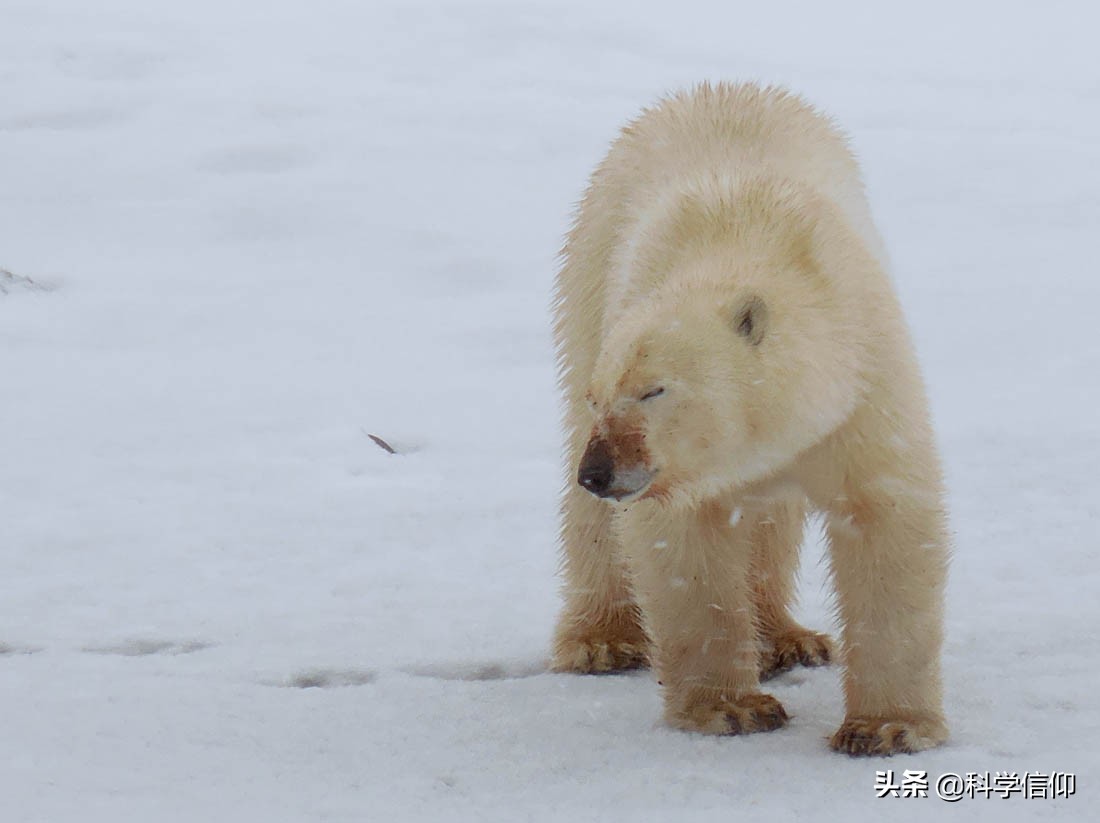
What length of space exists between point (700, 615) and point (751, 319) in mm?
839

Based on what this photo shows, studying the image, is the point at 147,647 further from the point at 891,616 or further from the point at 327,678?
the point at 891,616

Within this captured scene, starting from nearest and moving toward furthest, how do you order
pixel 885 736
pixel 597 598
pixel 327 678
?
pixel 885 736 → pixel 327 678 → pixel 597 598

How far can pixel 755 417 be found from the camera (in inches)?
126

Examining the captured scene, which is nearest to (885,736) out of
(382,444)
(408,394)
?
(382,444)

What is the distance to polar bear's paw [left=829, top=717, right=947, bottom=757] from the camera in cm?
357

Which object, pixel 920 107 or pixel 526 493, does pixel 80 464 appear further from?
pixel 920 107

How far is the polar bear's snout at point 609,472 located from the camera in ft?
10.2

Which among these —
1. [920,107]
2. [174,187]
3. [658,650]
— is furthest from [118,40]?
[658,650]

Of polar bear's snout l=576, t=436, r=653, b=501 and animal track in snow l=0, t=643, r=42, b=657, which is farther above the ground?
polar bear's snout l=576, t=436, r=653, b=501

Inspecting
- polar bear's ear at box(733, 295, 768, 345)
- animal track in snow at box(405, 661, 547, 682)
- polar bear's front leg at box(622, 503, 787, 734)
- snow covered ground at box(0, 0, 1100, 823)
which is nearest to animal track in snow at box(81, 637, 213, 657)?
snow covered ground at box(0, 0, 1100, 823)

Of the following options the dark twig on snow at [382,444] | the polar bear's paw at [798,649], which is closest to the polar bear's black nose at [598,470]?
the polar bear's paw at [798,649]

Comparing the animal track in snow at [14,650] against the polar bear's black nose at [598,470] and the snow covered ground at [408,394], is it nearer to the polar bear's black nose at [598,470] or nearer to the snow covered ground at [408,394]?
the snow covered ground at [408,394]

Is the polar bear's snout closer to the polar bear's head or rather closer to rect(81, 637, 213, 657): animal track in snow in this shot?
the polar bear's head

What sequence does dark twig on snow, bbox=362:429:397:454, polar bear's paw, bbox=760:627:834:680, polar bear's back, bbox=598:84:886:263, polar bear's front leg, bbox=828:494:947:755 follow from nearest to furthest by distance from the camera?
polar bear's front leg, bbox=828:494:947:755, polar bear's back, bbox=598:84:886:263, polar bear's paw, bbox=760:627:834:680, dark twig on snow, bbox=362:429:397:454
